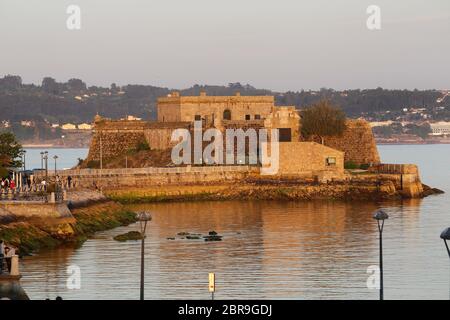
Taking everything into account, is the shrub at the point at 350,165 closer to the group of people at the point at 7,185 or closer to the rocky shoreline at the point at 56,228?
the rocky shoreline at the point at 56,228

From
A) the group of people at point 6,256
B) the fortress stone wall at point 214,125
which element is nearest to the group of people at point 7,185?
the group of people at point 6,256

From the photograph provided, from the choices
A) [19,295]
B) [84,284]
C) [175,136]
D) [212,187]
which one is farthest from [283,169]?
[19,295]

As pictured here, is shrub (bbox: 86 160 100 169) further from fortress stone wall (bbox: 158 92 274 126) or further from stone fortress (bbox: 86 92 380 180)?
fortress stone wall (bbox: 158 92 274 126)

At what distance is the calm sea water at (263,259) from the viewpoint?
3338 centimetres

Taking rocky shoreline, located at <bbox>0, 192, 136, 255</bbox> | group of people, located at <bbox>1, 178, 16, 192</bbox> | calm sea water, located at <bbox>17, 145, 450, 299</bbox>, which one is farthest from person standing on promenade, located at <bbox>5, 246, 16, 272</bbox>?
group of people, located at <bbox>1, 178, 16, 192</bbox>

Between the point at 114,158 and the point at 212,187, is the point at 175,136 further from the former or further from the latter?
the point at 212,187

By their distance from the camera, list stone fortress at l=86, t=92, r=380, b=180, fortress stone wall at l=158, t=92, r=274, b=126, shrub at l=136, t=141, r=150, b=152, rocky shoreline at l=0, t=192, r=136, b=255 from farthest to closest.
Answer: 1. fortress stone wall at l=158, t=92, r=274, b=126
2. shrub at l=136, t=141, r=150, b=152
3. stone fortress at l=86, t=92, r=380, b=180
4. rocky shoreline at l=0, t=192, r=136, b=255

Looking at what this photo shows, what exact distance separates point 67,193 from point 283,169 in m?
22.0

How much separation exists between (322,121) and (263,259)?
41.5 meters

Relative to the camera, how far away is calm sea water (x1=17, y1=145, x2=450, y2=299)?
3338cm

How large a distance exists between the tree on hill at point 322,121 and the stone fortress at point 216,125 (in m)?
0.50

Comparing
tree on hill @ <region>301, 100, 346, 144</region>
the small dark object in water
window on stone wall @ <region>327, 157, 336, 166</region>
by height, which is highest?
tree on hill @ <region>301, 100, 346, 144</region>

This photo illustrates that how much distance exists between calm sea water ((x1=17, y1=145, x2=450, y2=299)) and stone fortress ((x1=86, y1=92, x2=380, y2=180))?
19221 millimetres

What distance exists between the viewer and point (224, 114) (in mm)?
84688
